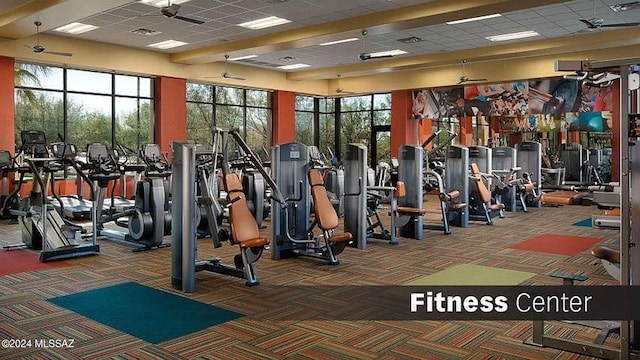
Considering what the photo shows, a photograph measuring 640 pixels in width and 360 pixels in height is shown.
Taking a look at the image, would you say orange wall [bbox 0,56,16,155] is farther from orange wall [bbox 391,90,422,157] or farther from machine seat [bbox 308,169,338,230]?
orange wall [bbox 391,90,422,157]

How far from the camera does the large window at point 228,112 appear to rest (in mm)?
14945

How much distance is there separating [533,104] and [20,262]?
1266cm

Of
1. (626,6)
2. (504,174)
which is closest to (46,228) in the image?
(504,174)

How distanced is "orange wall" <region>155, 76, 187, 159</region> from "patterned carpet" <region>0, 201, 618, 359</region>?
6.62m

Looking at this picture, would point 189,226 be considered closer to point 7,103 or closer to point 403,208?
point 403,208

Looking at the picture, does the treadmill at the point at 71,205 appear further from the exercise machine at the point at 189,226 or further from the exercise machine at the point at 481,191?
the exercise machine at the point at 481,191

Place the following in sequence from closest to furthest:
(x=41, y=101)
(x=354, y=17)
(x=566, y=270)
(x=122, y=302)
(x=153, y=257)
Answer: (x=122, y=302) < (x=566, y=270) < (x=153, y=257) < (x=354, y=17) < (x=41, y=101)

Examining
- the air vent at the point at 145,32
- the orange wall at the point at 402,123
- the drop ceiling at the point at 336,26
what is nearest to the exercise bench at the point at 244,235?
the drop ceiling at the point at 336,26

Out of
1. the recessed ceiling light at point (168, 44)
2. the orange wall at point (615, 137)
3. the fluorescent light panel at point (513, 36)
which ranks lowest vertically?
the orange wall at point (615, 137)

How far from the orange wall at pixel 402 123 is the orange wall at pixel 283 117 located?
316 cm

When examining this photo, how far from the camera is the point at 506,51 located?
12.6 m

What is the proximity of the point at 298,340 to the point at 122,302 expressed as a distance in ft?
5.62

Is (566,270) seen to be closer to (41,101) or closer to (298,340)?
(298,340)

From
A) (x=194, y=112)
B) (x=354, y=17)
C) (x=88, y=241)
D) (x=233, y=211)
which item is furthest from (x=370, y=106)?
(x=233, y=211)
